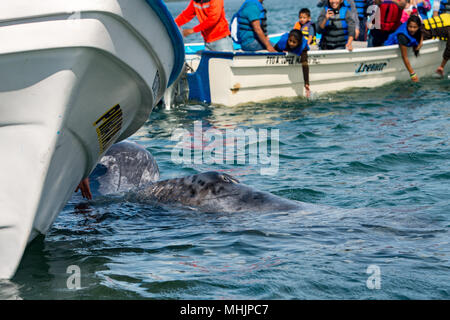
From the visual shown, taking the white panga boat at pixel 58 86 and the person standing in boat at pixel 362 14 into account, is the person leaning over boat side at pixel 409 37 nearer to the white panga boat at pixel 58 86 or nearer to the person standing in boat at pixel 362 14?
the person standing in boat at pixel 362 14

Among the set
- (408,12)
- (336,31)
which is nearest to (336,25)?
(336,31)

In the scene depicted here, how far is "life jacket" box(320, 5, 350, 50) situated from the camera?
49.8ft

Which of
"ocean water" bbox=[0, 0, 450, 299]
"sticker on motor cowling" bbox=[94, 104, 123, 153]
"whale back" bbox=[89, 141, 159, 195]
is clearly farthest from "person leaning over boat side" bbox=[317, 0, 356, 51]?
"sticker on motor cowling" bbox=[94, 104, 123, 153]

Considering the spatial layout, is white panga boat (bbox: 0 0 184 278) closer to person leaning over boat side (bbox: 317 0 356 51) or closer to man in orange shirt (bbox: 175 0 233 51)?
man in orange shirt (bbox: 175 0 233 51)

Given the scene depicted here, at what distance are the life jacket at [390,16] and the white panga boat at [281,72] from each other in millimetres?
625

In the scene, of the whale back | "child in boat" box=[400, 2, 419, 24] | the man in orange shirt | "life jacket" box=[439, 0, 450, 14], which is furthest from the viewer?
"life jacket" box=[439, 0, 450, 14]

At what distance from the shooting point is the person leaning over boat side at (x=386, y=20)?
613 inches

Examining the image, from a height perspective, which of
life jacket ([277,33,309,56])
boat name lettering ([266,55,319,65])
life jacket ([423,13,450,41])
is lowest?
boat name lettering ([266,55,319,65])

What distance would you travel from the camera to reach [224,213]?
231 inches

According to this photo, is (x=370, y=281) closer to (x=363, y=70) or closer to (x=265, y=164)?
(x=265, y=164)

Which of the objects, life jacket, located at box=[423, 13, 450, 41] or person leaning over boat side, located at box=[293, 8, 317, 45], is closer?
person leaning over boat side, located at box=[293, 8, 317, 45]

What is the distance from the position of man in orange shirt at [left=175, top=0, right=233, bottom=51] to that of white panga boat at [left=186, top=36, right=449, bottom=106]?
494 mm
